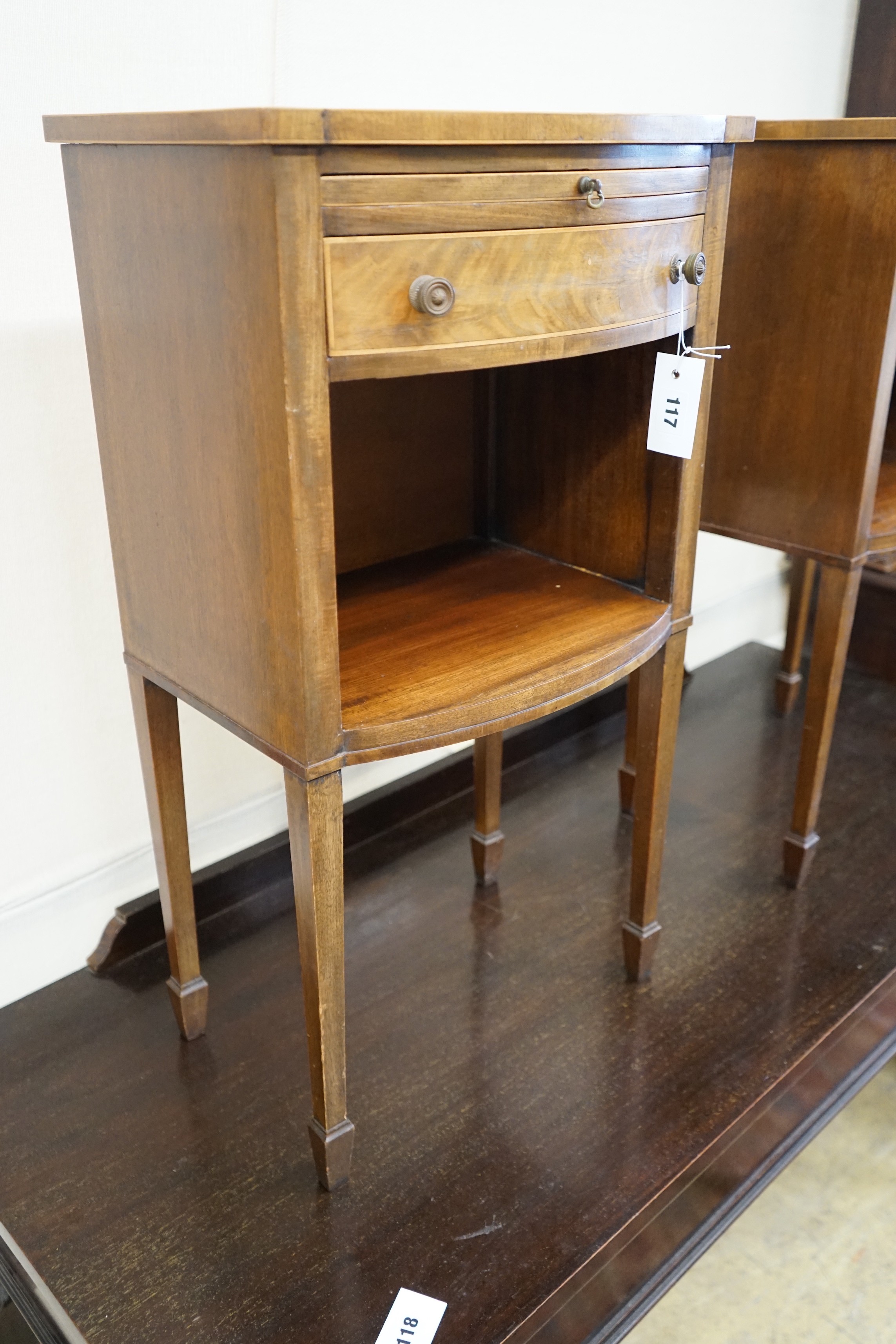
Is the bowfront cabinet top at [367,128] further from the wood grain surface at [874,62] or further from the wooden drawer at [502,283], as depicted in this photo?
the wood grain surface at [874,62]

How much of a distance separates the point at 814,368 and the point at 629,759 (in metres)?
0.57

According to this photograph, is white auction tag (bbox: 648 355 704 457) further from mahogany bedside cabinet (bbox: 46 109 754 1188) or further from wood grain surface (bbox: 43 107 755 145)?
wood grain surface (bbox: 43 107 755 145)

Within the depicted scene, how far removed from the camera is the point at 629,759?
154cm

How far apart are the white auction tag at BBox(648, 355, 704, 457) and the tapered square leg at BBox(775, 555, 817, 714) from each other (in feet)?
2.90

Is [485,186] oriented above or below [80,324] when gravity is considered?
above

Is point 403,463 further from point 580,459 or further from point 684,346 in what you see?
point 684,346

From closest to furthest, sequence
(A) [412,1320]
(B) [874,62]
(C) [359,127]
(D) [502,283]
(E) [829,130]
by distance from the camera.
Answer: (C) [359,127], (D) [502,283], (A) [412,1320], (E) [829,130], (B) [874,62]

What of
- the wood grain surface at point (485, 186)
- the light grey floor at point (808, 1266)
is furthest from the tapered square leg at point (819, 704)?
the wood grain surface at point (485, 186)

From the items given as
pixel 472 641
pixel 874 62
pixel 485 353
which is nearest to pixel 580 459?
pixel 472 641

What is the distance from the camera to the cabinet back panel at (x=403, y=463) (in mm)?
1166

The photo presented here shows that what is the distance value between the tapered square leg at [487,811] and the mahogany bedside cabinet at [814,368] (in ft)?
1.22

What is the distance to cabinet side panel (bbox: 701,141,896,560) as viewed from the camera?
3.73 feet

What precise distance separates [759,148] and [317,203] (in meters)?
0.69

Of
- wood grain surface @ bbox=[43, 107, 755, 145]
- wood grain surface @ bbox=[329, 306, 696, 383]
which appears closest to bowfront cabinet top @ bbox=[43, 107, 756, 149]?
wood grain surface @ bbox=[43, 107, 755, 145]
